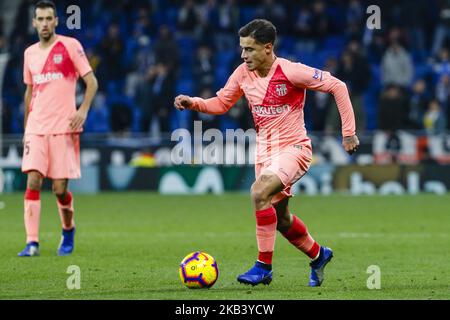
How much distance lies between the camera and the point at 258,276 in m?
8.24

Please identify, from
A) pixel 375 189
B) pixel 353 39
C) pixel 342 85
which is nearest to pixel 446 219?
pixel 375 189

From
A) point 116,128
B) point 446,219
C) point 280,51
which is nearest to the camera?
point 446,219

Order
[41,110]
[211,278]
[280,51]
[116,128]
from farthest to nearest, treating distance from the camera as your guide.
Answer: [280,51] → [116,128] → [41,110] → [211,278]

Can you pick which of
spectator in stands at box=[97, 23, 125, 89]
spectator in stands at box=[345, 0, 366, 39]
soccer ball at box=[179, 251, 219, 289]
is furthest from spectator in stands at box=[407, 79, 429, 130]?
soccer ball at box=[179, 251, 219, 289]

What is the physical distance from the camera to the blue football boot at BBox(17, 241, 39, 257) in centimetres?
1067

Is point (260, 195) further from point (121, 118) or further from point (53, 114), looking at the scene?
point (121, 118)

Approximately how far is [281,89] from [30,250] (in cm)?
344

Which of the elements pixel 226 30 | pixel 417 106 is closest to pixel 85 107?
pixel 417 106

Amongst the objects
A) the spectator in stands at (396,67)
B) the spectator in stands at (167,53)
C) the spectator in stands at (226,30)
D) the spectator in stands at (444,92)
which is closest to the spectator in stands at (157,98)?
the spectator in stands at (167,53)

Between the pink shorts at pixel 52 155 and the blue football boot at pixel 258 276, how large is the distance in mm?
3227

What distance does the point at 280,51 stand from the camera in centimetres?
2555
